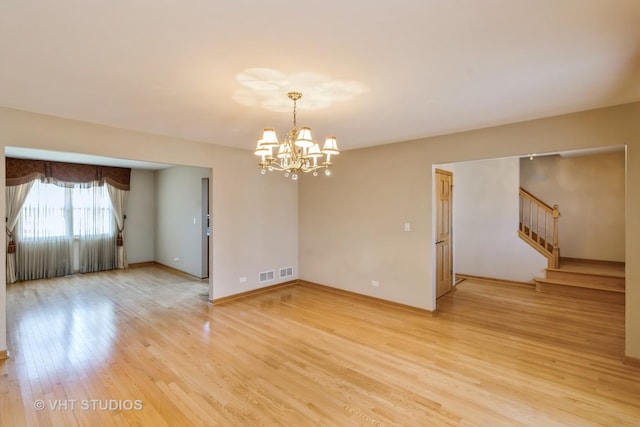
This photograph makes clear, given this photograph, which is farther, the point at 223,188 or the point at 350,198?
the point at 350,198

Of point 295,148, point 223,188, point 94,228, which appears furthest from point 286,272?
point 94,228

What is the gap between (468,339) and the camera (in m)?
3.63

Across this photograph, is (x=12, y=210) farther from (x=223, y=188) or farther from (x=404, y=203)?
(x=404, y=203)

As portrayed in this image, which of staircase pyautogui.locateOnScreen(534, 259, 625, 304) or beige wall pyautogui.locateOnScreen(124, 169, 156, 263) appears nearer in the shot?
staircase pyautogui.locateOnScreen(534, 259, 625, 304)

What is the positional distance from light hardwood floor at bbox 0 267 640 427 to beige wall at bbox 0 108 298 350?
66cm

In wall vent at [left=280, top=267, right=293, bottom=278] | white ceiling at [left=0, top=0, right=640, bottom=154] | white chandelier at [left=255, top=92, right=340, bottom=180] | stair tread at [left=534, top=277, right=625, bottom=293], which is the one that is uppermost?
white ceiling at [left=0, top=0, right=640, bottom=154]

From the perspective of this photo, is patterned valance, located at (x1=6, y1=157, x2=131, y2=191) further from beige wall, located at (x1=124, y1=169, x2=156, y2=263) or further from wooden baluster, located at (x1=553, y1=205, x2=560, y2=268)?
wooden baluster, located at (x1=553, y1=205, x2=560, y2=268)

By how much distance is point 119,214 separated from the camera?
7488mm

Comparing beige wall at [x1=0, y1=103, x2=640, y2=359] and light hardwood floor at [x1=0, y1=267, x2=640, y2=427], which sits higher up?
beige wall at [x1=0, y1=103, x2=640, y2=359]

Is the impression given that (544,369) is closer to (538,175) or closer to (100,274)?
(538,175)

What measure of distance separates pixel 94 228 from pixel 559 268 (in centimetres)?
1018

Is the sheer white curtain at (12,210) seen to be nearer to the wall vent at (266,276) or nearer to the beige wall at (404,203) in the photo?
the wall vent at (266,276)

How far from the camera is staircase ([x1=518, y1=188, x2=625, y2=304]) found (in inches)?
202

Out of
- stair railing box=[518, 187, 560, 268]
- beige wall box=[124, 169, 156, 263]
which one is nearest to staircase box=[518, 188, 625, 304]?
stair railing box=[518, 187, 560, 268]
